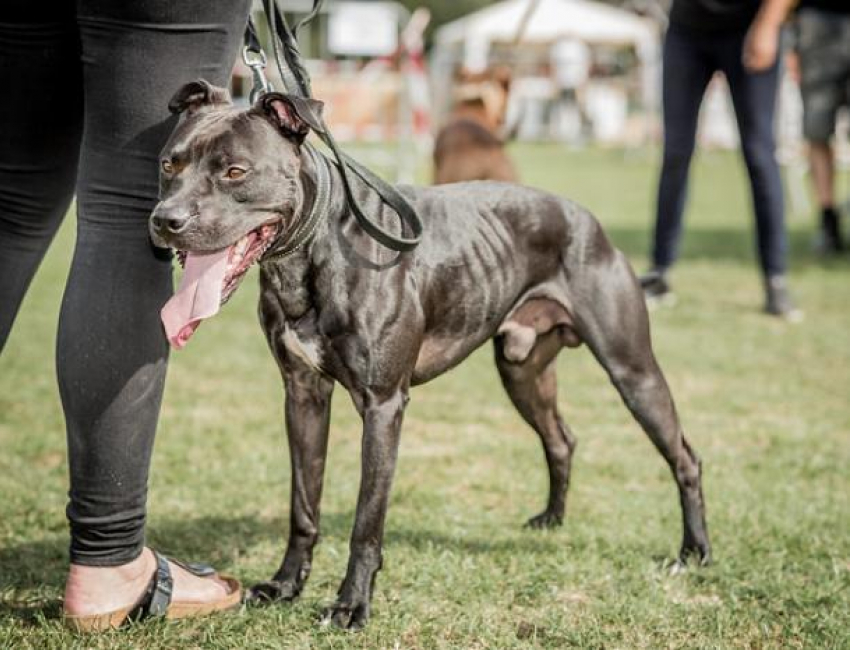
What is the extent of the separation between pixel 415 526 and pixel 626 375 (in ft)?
2.79

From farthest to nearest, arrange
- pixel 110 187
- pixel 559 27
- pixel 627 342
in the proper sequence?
pixel 559 27, pixel 627 342, pixel 110 187

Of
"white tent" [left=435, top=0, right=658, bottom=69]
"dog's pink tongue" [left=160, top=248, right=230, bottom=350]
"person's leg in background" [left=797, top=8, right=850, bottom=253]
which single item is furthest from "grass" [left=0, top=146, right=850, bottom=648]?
"white tent" [left=435, top=0, right=658, bottom=69]

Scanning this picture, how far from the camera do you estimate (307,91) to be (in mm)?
2664

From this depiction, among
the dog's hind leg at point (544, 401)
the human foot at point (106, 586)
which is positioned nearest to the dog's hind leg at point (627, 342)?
the dog's hind leg at point (544, 401)

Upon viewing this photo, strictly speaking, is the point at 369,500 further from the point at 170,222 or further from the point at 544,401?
the point at 544,401

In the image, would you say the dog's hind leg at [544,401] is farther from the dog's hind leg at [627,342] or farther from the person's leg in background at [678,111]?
the person's leg in background at [678,111]

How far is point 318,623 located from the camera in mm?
2631

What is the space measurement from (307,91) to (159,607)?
1273mm

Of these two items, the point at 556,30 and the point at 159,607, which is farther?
the point at 556,30

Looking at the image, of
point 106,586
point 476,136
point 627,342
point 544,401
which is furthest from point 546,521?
point 476,136

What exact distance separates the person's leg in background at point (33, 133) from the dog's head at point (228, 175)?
346mm

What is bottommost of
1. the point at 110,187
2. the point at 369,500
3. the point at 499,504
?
the point at 499,504

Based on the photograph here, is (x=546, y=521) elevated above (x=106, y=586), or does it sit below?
below

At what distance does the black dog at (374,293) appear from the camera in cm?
233
